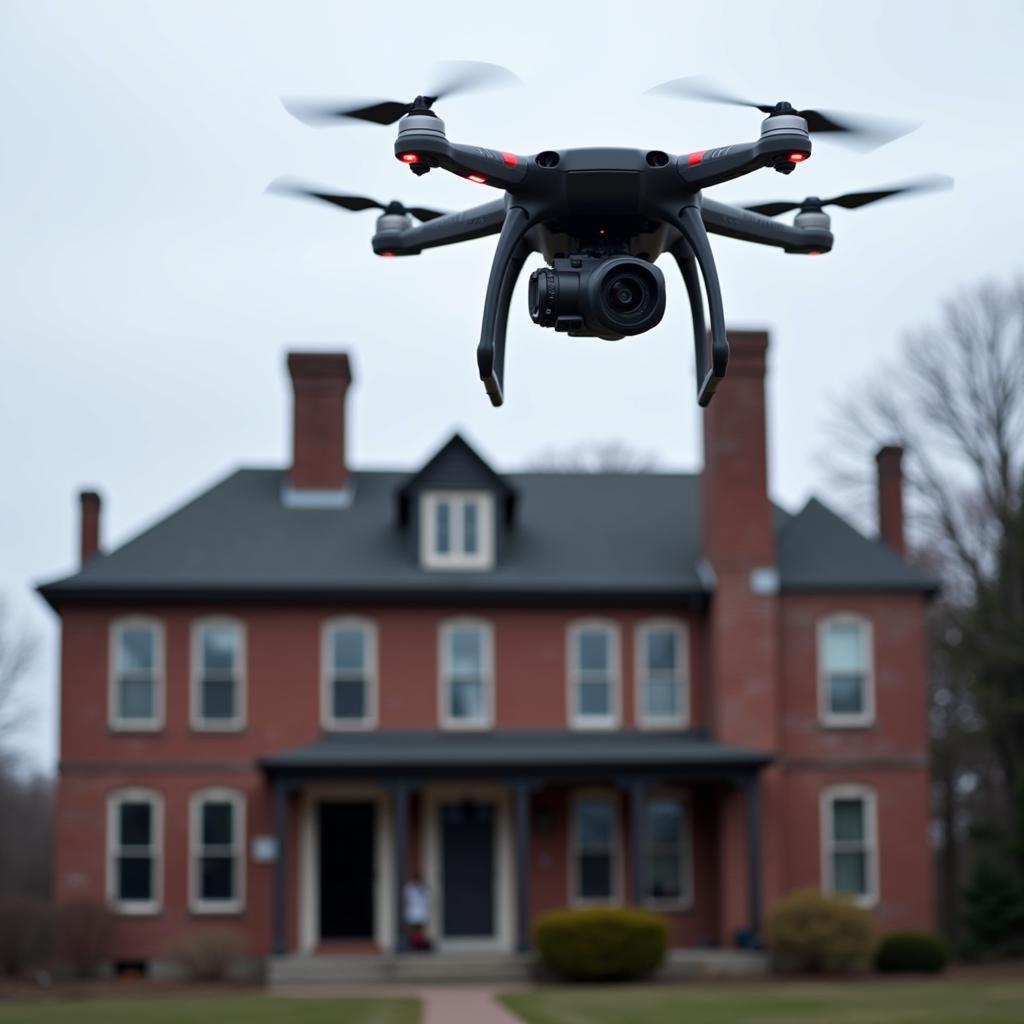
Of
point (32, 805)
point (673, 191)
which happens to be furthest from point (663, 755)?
point (32, 805)

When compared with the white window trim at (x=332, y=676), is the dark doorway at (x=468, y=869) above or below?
below

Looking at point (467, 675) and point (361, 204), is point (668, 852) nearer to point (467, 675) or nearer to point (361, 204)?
point (467, 675)

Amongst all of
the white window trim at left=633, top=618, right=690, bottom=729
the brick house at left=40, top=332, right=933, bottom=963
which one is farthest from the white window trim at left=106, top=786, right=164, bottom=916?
the white window trim at left=633, top=618, right=690, bottom=729

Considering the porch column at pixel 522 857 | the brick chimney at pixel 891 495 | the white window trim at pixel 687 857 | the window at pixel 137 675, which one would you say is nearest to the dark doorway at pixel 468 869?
the porch column at pixel 522 857

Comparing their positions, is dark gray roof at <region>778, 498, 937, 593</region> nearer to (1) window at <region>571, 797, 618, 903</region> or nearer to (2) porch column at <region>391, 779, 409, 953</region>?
(1) window at <region>571, 797, 618, 903</region>

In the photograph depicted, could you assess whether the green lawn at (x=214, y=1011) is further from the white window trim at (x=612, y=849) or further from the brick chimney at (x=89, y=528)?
the brick chimney at (x=89, y=528)

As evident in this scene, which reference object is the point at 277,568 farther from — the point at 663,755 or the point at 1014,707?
the point at 1014,707
